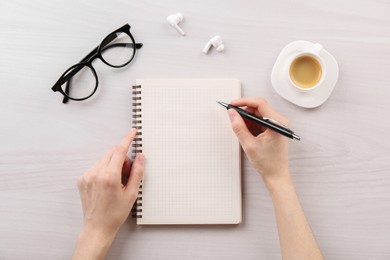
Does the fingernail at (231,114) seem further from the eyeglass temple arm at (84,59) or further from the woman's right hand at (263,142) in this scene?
the eyeglass temple arm at (84,59)

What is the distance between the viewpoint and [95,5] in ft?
3.03

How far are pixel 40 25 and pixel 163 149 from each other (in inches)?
14.0

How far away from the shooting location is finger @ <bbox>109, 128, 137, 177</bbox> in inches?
33.4

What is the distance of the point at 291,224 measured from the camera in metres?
0.85

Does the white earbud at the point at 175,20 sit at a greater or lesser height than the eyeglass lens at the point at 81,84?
greater

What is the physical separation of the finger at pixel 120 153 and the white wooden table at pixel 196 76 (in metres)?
0.04

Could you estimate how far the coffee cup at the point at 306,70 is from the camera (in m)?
0.89

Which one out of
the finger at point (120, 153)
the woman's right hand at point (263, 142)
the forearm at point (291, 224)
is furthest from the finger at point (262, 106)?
the finger at point (120, 153)

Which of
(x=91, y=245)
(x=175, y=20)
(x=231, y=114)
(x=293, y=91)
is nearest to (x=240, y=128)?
(x=231, y=114)

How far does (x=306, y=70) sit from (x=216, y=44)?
0.19 meters

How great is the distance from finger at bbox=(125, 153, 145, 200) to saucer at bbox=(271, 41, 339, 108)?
0.31 metres

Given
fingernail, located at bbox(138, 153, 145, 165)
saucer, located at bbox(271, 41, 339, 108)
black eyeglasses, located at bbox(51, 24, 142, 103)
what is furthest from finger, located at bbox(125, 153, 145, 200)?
saucer, located at bbox(271, 41, 339, 108)

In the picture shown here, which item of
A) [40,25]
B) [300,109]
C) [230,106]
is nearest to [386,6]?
[300,109]

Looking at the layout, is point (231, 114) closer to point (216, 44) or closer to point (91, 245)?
point (216, 44)
